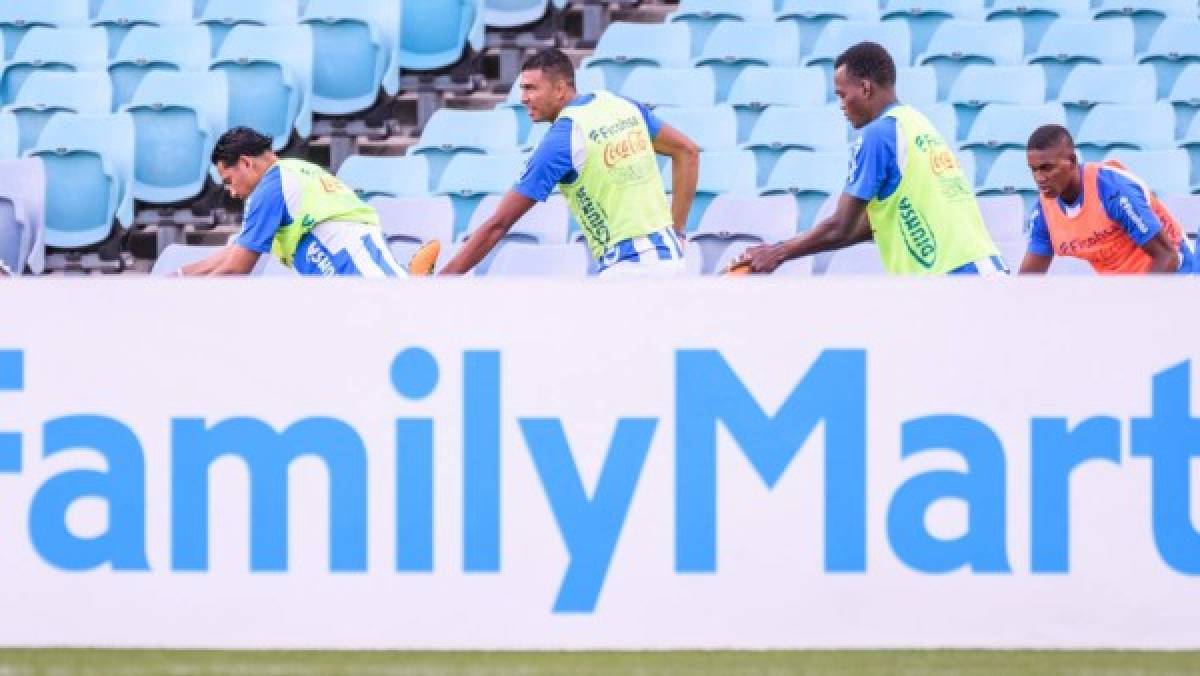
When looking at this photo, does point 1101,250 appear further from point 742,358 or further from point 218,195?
point 218,195

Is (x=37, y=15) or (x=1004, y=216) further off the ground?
(x=37, y=15)

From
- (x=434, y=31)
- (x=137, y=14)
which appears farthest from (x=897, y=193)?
(x=137, y=14)

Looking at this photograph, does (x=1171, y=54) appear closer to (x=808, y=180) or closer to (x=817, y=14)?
(x=817, y=14)

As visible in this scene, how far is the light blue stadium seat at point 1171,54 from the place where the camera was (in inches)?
404

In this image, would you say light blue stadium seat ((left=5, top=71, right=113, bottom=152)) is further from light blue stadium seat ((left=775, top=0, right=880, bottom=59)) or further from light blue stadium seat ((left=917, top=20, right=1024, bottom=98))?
light blue stadium seat ((left=917, top=20, right=1024, bottom=98))

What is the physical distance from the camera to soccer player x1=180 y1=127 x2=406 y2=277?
22.9 feet

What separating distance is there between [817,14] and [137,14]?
141 inches

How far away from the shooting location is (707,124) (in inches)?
382

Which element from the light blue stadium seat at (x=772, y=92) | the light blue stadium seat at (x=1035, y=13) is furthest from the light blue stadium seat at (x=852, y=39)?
the light blue stadium seat at (x=1035, y=13)

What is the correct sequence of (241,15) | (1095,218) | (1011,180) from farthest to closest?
(241,15) < (1011,180) < (1095,218)

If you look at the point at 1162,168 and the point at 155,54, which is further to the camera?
the point at 155,54

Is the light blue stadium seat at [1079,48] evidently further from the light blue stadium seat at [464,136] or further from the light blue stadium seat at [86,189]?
the light blue stadium seat at [86,189]

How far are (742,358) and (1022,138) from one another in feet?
16.4

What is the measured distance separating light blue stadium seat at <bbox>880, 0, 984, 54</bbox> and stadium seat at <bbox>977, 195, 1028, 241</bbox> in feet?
6.76
